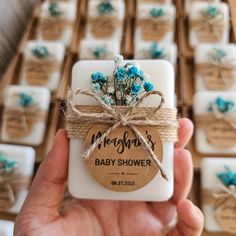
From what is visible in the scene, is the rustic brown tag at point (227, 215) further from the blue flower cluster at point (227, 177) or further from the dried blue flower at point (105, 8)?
the dried blue flower at point (105, 8)

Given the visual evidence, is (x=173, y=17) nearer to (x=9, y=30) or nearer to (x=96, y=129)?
(x=9, y=30)

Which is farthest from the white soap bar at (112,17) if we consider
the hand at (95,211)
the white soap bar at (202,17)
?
the hand at (95,211)

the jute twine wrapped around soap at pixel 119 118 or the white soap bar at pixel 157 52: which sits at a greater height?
the white soap bar at pixel 157 52

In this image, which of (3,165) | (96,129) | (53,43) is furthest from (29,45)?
(96,129)

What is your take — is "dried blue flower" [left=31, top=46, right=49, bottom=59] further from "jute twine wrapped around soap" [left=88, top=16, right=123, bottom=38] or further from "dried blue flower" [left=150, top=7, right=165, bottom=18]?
"dried blue flower" [left=150, top=7, right=165, bottom=18]

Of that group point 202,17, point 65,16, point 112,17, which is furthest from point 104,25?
point 202,17

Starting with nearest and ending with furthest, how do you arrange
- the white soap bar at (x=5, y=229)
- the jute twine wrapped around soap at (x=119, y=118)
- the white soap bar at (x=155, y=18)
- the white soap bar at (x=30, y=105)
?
the jute twine wrapped around soap at (x=119, y=118)
the white soap bar at (x=5, y=229)
the white soap bar at (x=30, y=105)
the white soap bar at (x=155, y=18)

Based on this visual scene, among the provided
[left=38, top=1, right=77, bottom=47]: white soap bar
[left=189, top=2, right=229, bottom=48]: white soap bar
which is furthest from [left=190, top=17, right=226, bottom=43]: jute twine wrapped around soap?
[left=38, top=1, right=77, bottom=47]: white soap bar
